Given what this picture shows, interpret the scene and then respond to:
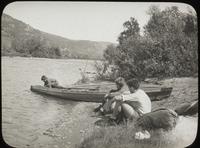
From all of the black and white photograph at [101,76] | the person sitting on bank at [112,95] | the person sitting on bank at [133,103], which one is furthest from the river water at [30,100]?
the person sitting on bank at [133,103]

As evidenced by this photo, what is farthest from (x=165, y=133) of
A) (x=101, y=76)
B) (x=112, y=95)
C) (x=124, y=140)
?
(x=101, y=76)

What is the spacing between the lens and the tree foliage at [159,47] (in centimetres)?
245

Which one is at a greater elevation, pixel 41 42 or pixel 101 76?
pixel 41 42

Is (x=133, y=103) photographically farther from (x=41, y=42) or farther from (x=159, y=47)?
(x=41, y=42)

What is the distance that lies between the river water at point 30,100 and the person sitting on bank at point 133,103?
0.31 m

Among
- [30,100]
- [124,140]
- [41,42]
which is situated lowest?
[124,140]

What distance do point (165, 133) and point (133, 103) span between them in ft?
1.01

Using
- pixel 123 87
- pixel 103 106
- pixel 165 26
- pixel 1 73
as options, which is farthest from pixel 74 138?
pixel 165 26

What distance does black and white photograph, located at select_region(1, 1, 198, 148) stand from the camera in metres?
2.44

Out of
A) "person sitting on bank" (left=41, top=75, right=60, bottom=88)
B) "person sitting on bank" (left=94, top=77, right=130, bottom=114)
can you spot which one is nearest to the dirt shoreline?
"person sitting on bank" (left=94, top=77, right=130, bottom=114)

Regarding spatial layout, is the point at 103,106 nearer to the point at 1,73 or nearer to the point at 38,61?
the point at 38,61

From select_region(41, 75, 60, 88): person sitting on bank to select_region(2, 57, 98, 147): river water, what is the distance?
26 millimetres

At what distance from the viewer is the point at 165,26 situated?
2510 millimetres

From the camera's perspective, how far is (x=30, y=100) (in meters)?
2.50
